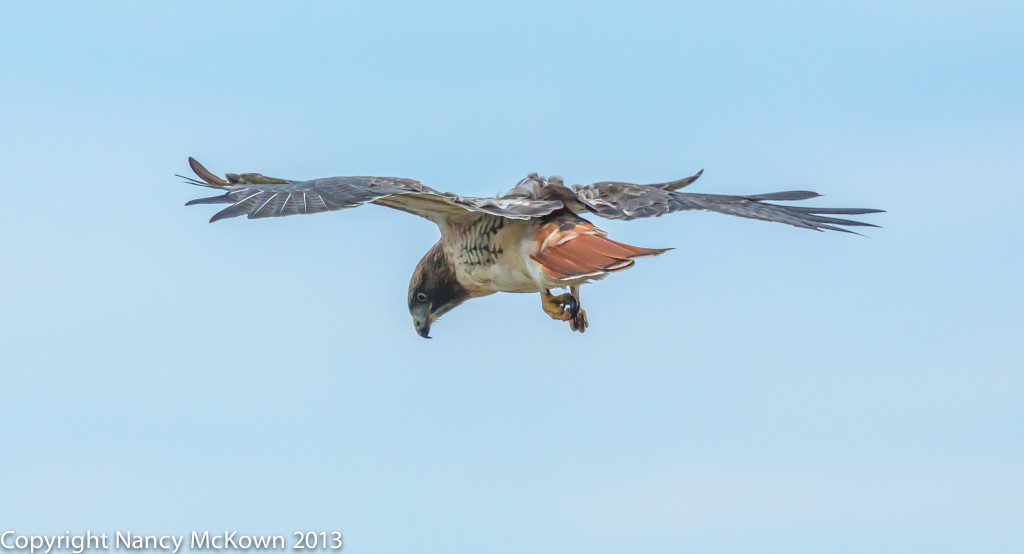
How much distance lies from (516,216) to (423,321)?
3.12 meters

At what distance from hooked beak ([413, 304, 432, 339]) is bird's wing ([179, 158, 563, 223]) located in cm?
142

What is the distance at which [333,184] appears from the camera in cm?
1400

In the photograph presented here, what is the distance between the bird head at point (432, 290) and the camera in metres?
16.6

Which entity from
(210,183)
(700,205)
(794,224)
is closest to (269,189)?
(210,183)

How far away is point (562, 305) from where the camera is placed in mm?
15648

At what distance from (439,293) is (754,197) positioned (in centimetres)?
354

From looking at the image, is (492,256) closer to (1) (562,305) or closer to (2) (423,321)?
(1) (562,305)

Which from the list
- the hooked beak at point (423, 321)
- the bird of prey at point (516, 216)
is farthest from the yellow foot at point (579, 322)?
the hooked beak at point (423, 321)

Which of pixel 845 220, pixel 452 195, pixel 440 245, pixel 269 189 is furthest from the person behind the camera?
pixel 440 245

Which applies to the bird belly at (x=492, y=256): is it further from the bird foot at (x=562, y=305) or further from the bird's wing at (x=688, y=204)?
the bird's wing at (x=688, y=204)

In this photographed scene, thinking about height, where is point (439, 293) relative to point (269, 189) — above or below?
below

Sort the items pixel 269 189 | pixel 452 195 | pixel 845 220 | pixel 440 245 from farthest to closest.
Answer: pixel 440 245
pixel 845 220
pixel 452 195
pixel 269 189

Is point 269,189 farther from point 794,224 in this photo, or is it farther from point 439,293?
point 794,224

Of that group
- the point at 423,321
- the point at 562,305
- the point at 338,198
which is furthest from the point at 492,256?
the point at 338,198
